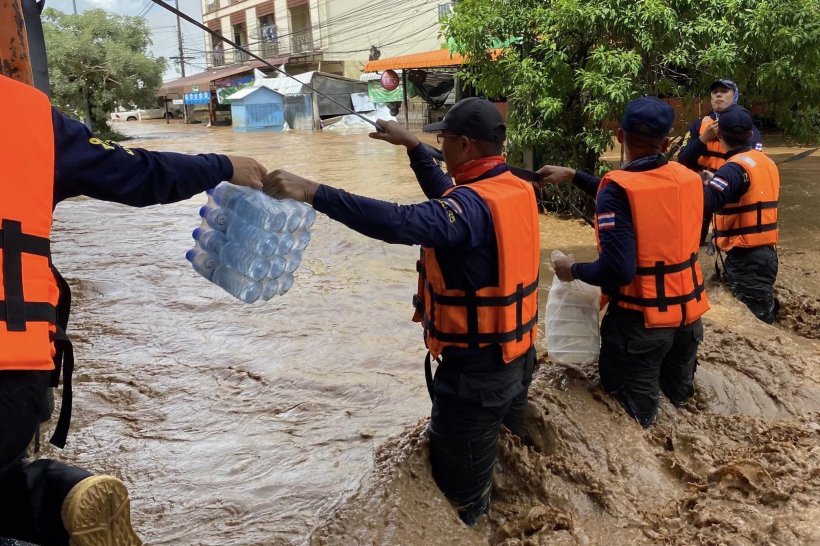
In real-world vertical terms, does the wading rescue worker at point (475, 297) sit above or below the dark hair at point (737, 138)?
below

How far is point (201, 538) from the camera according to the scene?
351 cm

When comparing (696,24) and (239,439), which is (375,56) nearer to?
(696,24)

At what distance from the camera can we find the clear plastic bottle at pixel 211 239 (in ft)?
9.91

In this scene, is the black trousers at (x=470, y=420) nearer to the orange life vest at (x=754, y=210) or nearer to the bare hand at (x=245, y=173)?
the bare hand at (x=245, y=173)

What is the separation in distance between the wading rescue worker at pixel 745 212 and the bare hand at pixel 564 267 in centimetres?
174

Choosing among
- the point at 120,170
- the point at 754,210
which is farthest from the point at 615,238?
the point at 754,210

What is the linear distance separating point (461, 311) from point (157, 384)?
341 centimetres

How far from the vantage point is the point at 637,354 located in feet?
12.4

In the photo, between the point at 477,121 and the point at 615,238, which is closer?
the point at 477,121

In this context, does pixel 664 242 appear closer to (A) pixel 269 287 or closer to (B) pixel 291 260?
(B) pixel 291 260

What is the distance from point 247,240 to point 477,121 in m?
1.10

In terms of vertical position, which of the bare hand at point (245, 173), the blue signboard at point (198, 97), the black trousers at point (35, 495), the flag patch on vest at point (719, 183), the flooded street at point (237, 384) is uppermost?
the blue signboard at point (198, 97)

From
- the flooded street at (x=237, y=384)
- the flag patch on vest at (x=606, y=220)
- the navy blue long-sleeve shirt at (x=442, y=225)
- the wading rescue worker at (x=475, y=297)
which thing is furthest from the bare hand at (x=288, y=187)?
the flooded street at (x=237, y=384)

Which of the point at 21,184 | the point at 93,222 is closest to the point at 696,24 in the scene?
the point at 21,184
